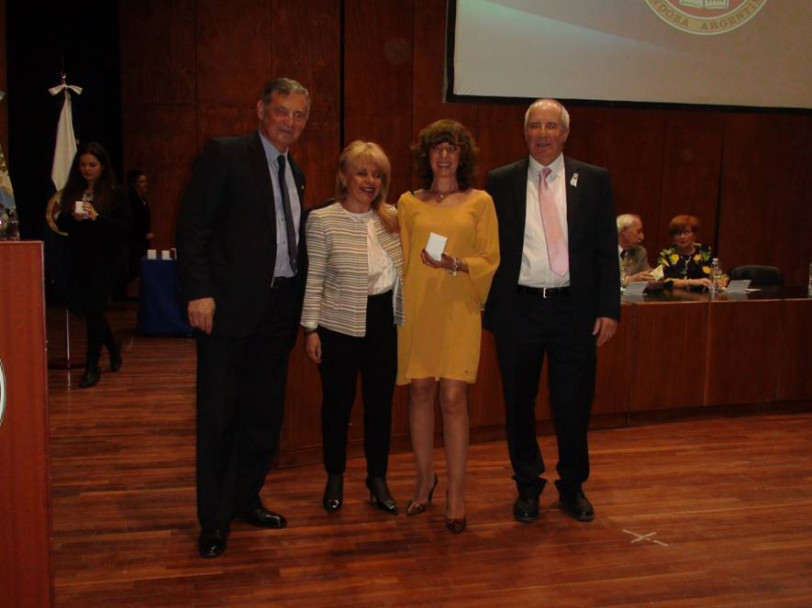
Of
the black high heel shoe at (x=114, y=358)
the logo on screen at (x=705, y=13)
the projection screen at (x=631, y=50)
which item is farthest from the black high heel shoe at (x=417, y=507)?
the logo on screen at (x=705, y=13)

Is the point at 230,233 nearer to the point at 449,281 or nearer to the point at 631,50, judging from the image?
the point at 449,281

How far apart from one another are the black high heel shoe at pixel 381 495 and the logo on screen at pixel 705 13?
5.02 meters

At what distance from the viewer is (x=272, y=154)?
295 cm

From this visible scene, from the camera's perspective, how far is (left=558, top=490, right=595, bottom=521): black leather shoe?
132 inches

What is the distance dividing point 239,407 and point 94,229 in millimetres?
3032

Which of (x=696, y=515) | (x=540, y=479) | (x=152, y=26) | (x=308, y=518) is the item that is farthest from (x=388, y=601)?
(x=152, y=26)

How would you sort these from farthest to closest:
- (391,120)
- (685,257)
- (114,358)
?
1. (391,120)
2. (114,358)
3. (685,257)

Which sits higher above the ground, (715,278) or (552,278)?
(552,278)

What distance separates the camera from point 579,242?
10.7 ft

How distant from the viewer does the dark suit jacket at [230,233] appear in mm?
2775

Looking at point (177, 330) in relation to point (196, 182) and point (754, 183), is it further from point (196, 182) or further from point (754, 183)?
point (754, 183)

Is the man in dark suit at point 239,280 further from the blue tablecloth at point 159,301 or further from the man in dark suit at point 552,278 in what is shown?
the blue tablecloth at point 159,301

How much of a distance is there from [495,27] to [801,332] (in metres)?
3.35

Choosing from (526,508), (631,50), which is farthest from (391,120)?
(526,508)
